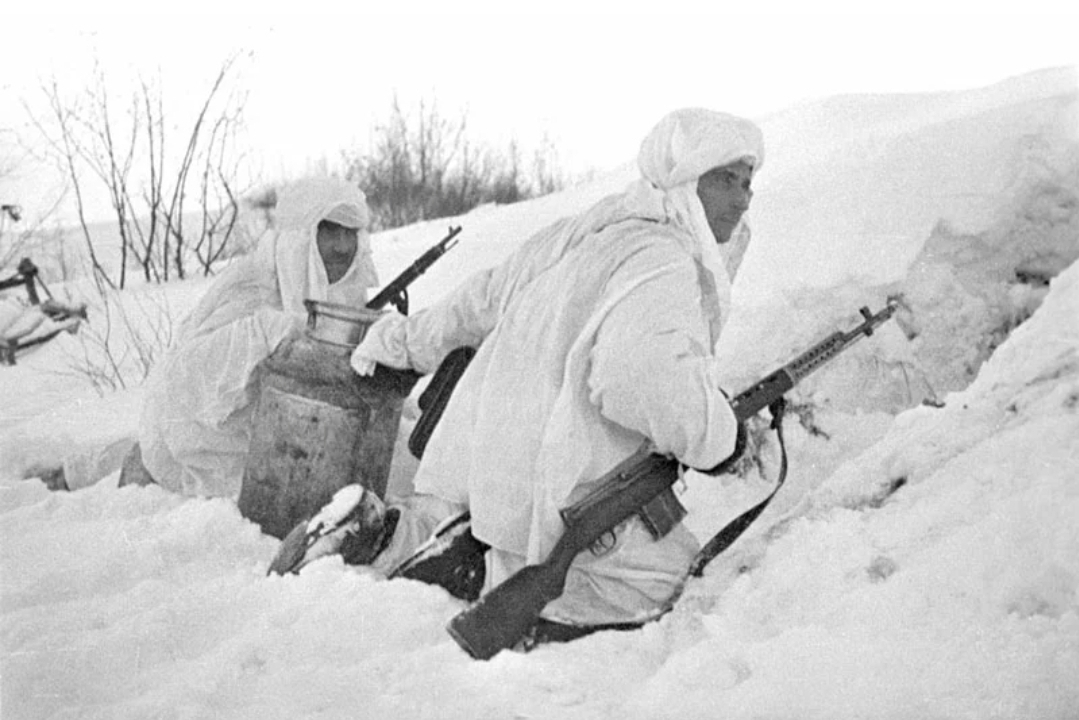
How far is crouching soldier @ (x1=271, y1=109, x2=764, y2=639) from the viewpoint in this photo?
259 centimetres

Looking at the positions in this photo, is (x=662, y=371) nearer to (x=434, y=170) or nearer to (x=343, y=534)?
(x=343, y=534)

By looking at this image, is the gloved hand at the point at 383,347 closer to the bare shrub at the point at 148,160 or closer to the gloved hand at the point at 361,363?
the gloved hand at the point at 361,363

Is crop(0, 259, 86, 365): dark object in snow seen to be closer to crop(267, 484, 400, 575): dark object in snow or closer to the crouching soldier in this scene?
crop(267, 484, 400, 575): dark object in snow

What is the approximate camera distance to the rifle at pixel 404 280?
4.33 metres

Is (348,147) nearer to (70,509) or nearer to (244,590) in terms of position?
(70,509)

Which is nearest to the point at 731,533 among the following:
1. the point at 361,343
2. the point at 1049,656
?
the point at 1049,656

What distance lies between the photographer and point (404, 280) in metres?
4.38

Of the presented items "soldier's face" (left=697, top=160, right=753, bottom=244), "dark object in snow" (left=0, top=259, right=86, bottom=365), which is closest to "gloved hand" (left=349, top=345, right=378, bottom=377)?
"soldier's face" (left=697, top=160, right=753, bottom=244)

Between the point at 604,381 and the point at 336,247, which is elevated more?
the point at 336,247

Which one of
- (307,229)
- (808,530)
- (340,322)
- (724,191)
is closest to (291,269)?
(307,229)

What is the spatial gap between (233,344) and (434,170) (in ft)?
4.24

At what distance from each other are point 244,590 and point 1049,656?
208 cm

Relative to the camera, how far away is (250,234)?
5.73 meters

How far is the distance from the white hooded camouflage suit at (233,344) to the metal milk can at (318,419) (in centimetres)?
40
